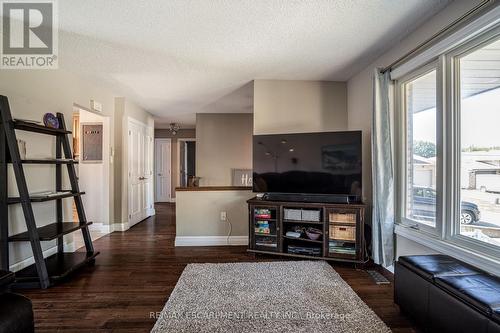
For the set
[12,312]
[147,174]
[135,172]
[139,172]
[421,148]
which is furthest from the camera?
[147,174]

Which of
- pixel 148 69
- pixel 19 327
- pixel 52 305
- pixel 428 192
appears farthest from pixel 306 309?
pixel 148 69

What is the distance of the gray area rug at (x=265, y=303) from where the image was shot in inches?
70.3

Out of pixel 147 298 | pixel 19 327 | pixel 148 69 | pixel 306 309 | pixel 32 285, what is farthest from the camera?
pixel 148 69

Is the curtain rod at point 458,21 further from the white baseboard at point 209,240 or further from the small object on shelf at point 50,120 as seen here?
the small object on shelf at point 50,120

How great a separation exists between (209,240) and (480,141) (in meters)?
3.24

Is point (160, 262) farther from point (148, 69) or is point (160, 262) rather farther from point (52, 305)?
point (148, 69)

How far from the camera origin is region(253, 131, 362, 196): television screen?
294 cm

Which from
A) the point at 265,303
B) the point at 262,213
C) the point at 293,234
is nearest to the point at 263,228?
the point at 262,213

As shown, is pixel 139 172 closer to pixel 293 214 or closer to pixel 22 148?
pixel 22 148

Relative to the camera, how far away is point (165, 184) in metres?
8.12

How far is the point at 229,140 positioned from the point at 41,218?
12.8 ft

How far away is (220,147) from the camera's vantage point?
604 centimetres

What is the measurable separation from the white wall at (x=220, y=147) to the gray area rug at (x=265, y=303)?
A: 336cm

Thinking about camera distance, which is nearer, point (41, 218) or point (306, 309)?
point (306, 309)
